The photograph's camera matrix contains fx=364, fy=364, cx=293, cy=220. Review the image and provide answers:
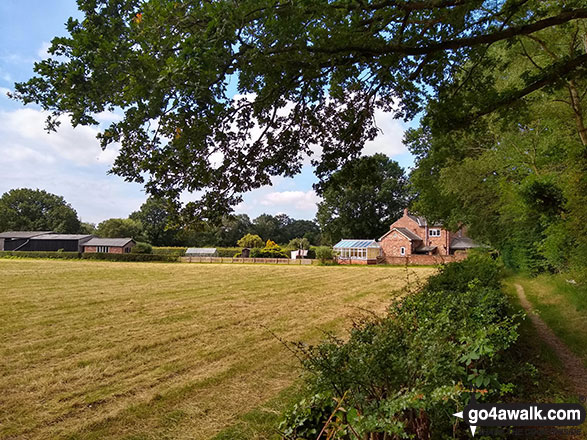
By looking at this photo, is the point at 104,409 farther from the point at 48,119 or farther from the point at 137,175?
the point at 48,119

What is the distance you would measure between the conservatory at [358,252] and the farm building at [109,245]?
116 ft

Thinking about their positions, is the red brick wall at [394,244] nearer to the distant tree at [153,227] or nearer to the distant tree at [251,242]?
the distant tree at [251,242]

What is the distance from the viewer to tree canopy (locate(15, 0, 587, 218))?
349cm

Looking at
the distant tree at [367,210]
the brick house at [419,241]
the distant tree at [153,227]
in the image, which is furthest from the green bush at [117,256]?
the brick house at [419,241]

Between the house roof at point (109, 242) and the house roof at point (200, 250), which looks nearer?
the house roof at point (109, 242)

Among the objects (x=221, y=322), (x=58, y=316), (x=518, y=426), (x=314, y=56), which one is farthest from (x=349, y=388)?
(x=58, y=316)

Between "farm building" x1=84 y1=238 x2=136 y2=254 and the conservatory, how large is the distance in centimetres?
3542

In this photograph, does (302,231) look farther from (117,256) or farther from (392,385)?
(392,385)

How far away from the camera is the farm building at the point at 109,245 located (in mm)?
60406

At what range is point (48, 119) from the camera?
419 cm

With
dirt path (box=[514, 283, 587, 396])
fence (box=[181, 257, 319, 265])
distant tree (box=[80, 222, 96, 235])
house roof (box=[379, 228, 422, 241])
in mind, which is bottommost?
fence (box=[181, 257, 319, 265])

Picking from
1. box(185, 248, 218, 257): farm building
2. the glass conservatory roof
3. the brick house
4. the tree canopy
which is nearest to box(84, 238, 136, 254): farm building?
box(185, 248, 218, 257): farm building

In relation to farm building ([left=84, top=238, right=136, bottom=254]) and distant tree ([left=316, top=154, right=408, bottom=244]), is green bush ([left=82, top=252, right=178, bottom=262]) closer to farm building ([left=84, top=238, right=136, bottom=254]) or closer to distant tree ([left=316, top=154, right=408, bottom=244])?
farm building ([left=84, top=238, right=136, bottom=254])

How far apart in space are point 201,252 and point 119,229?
68.3 ft
